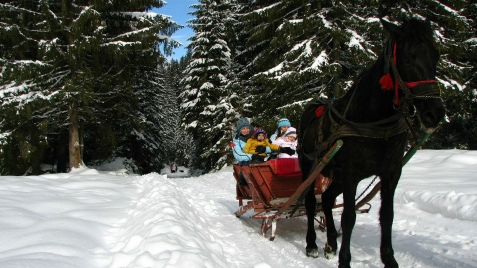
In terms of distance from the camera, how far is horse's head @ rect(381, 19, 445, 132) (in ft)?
8.50

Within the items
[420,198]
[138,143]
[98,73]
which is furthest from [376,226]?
[138,143]

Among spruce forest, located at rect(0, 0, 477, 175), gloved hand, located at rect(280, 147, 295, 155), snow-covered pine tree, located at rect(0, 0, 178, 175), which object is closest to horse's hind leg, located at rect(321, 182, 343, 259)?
gloved hand, located at rect(280, 147, 295, 155)

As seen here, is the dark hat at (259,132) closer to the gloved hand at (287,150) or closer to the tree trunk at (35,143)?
the gloved hand at (287,150)

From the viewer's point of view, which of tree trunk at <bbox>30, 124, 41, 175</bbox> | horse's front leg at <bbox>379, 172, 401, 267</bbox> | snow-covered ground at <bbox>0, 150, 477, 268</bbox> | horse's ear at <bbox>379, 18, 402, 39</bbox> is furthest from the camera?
tree trunk at <bbox>30, 124, 41, 175</bbox>

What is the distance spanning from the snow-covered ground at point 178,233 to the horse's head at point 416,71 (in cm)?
175

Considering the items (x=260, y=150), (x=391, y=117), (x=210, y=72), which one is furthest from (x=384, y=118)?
(x=210, y=72)

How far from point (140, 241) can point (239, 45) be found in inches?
839

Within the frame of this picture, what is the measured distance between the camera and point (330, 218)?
428cm

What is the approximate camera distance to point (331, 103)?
161 inches

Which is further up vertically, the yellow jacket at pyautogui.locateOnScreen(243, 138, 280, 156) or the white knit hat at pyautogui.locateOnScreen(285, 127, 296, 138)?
the white knit hat at pyautogui.locateOnScreen(285, 127, 296, 138)

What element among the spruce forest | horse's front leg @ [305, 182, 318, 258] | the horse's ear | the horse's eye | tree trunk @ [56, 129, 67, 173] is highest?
the spruce forest

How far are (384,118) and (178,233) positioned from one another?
8.45 ft

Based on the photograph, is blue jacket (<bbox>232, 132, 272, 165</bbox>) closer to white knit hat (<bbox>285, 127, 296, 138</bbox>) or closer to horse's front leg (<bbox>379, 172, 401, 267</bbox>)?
white knit hat (<bbox>285, 127, 296, 138</bbox>)

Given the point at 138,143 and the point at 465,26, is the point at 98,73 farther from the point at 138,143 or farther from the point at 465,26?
the point at 465,26
